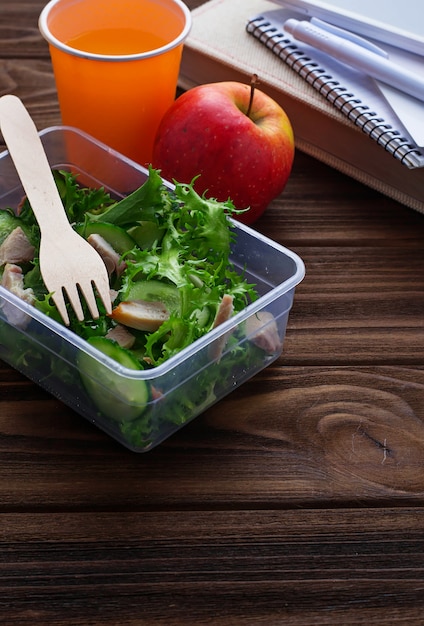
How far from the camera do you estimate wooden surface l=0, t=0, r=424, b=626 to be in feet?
2.31

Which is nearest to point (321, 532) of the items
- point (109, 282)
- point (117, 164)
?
point (109, 282)

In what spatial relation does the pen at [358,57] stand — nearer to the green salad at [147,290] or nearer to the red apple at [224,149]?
the red apple at [224,149]

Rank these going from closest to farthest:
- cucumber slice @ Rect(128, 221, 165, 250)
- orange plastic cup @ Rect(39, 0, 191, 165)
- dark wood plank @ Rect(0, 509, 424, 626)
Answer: dark wood plank @ Rect(0, 509, 424, 626) < cucumber slice @ Rect(128, 221, 165, 250) < orange plastic cup @ Rect(39, 0, 191, 165)

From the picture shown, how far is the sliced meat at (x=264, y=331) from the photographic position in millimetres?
841

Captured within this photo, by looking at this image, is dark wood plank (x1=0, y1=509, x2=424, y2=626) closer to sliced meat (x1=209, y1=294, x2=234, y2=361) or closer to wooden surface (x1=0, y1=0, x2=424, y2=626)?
wooden surface (x1=0, y1=0, x2=424, y2=626)

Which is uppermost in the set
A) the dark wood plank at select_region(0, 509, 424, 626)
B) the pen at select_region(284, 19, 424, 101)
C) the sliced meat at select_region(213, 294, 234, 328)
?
the pen at select_region(284, 19, 424, 101)

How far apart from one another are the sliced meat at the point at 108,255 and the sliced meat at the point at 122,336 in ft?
0.26

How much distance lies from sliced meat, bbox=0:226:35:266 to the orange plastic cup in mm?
237

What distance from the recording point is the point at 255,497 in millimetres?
780

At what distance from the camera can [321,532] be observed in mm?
756

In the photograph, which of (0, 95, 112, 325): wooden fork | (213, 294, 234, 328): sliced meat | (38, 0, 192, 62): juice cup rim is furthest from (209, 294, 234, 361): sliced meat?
(38, 0, 192, 62): juice cup rim

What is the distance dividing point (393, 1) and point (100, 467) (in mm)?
823

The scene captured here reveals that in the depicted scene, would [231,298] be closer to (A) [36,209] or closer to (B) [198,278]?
(B) [198,278]

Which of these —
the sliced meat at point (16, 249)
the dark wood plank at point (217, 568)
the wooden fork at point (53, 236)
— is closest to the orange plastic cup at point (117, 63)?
the wooden fork at point (53, 236)
